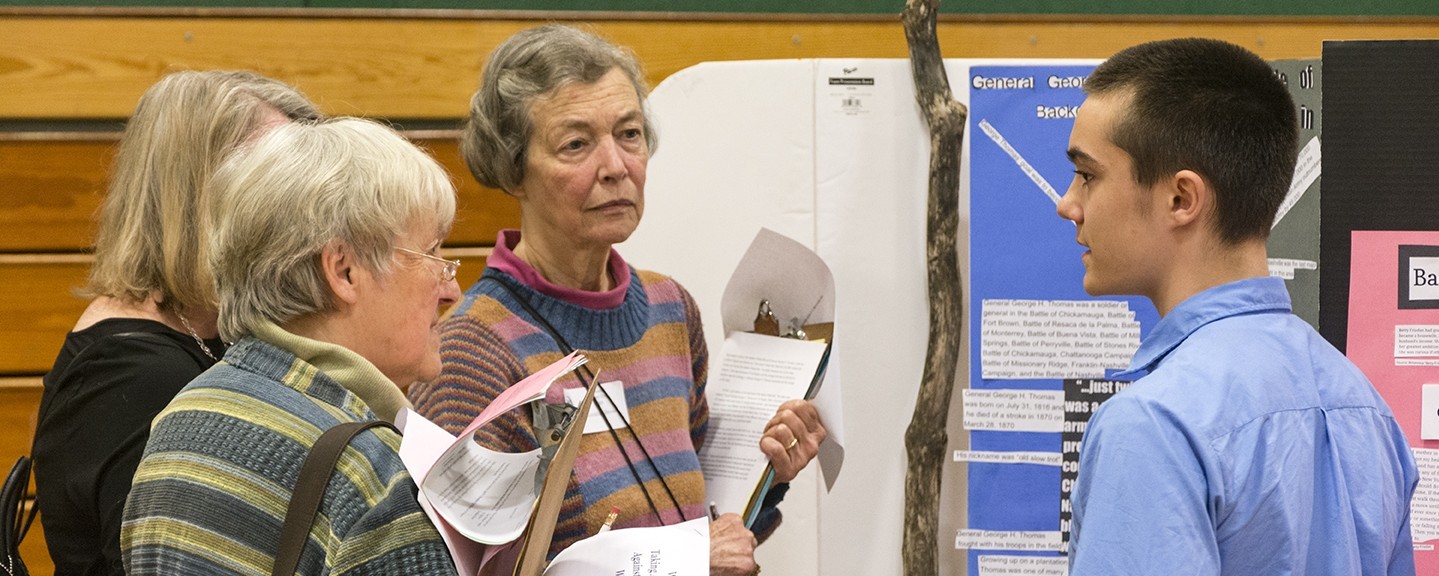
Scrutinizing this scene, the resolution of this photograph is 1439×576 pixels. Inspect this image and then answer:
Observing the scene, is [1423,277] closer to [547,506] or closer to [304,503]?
[547,506]

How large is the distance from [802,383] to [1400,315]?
1.30 metres

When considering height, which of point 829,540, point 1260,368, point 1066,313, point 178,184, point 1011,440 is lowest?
point 829,540

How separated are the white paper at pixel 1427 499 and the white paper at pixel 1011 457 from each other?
27.1 inches

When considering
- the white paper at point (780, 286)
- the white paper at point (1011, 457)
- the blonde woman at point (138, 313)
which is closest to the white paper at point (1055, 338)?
the white paper at point (1011, 457)

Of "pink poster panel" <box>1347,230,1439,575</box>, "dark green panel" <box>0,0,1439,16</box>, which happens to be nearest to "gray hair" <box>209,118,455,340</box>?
"pink poster panel" <box>1347,230,1439,575</box>

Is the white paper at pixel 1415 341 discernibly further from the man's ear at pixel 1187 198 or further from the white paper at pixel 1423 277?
the man's ear at pixel 1187 198

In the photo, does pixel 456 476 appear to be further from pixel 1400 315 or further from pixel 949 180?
pixel 1400 315

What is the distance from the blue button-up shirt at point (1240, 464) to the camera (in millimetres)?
1106

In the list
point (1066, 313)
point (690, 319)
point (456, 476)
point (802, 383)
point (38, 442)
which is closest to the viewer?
point (456, 476)

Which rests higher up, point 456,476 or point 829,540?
point 456,476

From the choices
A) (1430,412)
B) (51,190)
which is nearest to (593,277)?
(1430,412)

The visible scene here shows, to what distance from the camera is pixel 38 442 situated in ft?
4.83

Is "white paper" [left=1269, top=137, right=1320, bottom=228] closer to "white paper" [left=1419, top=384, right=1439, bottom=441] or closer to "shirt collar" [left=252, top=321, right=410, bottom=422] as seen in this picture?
"white paper" [left=1419, top=384, right=1439, bottom=441]

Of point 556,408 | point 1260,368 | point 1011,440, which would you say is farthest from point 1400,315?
point 556,408
